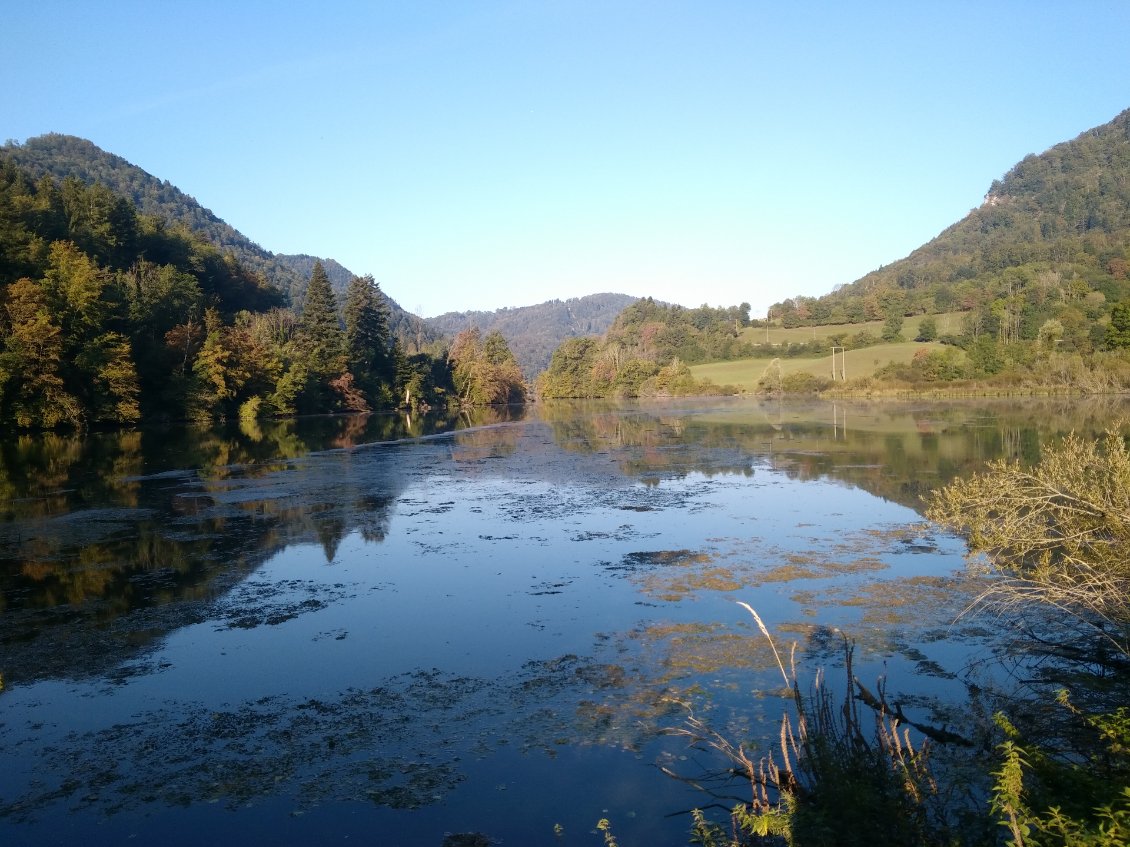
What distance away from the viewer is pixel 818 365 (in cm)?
8288

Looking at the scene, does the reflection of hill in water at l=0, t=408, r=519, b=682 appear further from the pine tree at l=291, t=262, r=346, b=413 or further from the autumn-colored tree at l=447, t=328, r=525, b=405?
the autumn-colored tree at l=447, t=328, r=525, b=405

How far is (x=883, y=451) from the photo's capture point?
24359 millimetres

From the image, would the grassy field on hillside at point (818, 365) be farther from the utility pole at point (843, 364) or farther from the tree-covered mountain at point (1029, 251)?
the tree-covered mountain at point (1029, 251)

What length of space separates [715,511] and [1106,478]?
8.37m

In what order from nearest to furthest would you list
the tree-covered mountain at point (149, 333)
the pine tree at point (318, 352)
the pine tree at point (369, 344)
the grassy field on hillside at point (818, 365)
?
the tree-covered mountain at point (149, 333) → the pine tree at point (318, 352) → the pine tree at point (369, 344) → the grassy field on hillside at point (818, 365)

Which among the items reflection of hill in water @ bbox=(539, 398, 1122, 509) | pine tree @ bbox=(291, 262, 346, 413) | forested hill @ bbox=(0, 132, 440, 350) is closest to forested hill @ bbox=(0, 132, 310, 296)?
forested hill @ bbox=(0, 132, 440, 350)

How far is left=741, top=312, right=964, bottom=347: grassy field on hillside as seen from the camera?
84750 mm

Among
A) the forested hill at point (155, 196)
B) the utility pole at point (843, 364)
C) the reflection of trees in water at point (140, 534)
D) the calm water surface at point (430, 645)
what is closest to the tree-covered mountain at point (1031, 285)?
the utility pole at point (843, 364)

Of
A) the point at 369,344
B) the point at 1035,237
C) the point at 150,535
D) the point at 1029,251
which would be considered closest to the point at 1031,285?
the point at 1029,251

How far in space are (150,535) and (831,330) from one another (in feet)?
321

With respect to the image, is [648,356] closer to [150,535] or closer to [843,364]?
[843,364]

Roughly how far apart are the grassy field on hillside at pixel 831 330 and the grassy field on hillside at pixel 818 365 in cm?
231

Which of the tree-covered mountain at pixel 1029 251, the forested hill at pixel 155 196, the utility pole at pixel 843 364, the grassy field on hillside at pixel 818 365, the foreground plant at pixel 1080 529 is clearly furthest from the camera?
the forested hill at pixel 155 196

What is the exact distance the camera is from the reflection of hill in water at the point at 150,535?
27.9ft
